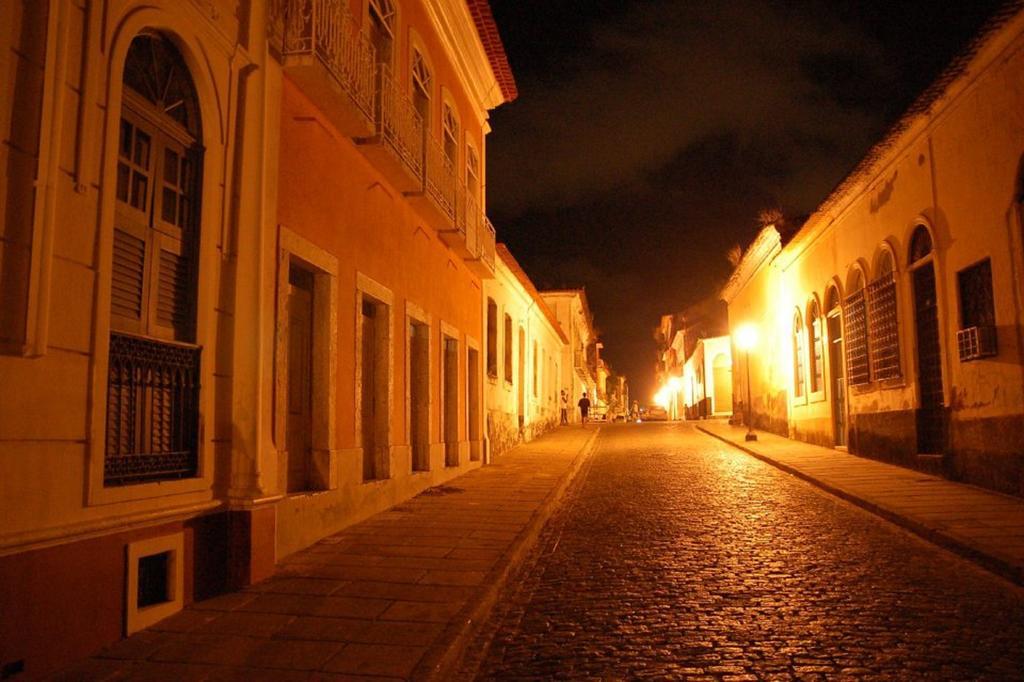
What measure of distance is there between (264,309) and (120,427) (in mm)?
1593

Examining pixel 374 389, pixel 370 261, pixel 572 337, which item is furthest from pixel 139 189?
pixel 572 337

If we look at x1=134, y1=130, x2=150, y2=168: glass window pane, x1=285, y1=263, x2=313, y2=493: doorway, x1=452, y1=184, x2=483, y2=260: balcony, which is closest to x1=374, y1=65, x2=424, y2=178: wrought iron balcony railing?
x1=285, y1=263, x2=313, y2=493: doorway

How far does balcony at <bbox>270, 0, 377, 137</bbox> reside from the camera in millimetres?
6742

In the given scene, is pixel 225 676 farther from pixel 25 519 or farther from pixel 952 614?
pixel 952 614

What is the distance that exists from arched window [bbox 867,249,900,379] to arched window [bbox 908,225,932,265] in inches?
23.4

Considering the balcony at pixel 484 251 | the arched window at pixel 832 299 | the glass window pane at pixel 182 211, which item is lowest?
the glass window pane at pixel 182 211

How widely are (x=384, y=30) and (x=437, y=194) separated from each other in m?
2.32

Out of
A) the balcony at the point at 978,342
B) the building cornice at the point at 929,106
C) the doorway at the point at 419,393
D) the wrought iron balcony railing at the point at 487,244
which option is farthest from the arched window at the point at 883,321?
the doorway at the point at 419,393

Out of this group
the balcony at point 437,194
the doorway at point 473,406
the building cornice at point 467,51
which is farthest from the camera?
the doorway at point 473,406

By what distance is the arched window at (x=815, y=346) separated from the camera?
56.9 ft

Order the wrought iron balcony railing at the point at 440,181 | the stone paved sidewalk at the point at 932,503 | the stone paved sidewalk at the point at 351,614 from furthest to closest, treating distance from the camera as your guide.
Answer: the wrought iron balcony railing at the point at 440,181, the stone paved sidewalk at the point at 932,503, the stone paved sidewalk at the point at 351,614

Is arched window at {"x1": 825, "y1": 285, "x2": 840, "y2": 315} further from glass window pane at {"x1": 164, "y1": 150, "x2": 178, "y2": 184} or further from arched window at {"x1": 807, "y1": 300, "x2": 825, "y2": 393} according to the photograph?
glass window pane at {"x1": 164, "y1": 150, "x2": 178, "y2": 184}

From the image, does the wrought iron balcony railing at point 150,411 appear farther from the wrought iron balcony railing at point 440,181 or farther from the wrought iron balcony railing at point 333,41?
the wrought iron balcony railing at point 440,181

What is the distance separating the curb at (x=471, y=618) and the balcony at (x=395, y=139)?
14.6 feet
